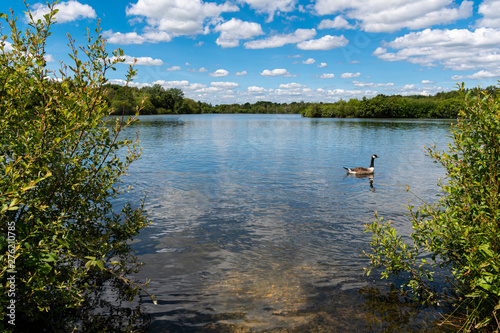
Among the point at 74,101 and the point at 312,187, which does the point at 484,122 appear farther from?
the point at 312,187

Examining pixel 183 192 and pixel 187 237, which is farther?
pixel 183 192

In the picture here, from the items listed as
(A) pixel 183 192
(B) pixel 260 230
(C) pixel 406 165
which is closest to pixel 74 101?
(B) pixel 260 230

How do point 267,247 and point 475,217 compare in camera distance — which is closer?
point 475,217

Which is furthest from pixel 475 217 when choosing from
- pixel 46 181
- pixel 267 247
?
pixel 46 181

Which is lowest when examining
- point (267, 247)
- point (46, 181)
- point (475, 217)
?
point (267, 247)

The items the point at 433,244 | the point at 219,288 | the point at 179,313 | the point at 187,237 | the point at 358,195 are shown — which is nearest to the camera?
the point at 433,244

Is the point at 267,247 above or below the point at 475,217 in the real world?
below

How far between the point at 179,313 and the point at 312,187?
13115mm

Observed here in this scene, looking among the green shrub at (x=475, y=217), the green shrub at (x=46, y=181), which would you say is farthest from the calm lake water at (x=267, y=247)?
the green shrub at (x=46, y=181)

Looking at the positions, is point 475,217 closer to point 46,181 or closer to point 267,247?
point 267,247

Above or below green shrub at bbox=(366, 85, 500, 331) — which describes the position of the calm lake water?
below

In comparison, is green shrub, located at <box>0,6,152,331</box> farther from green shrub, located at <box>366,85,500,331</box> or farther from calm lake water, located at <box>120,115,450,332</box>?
green shrub, located at <box>366,85,500,331</box>

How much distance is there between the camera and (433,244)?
5.92 meters

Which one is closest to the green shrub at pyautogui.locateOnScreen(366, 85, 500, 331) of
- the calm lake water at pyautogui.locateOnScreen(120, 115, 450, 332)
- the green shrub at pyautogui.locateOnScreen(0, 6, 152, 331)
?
the calm lake water at pyautogui.locateOnScreen(120, 115, 450, 332)
